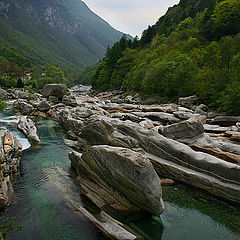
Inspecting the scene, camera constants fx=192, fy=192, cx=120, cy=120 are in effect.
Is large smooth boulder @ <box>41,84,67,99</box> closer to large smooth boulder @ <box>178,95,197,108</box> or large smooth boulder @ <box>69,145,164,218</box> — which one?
large smooth boulder @ <box>178,95,197,108</box>

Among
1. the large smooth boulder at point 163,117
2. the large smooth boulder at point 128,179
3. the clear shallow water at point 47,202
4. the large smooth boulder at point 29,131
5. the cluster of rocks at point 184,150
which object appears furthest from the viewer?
the large smooth boulder at point 163,117

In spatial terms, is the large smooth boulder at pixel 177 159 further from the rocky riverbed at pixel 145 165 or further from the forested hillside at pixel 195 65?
the forested hillside at pixel 195 65

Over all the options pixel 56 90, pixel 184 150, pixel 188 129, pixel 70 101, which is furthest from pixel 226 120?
pixel 56 90

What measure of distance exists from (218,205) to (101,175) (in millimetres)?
7001

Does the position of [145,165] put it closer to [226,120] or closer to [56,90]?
[226,120]

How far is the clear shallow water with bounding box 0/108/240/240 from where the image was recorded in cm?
872

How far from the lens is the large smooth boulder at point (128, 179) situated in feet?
30.3

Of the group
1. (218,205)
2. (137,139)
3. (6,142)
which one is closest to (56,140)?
(6,142)

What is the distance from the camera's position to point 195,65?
4291cm

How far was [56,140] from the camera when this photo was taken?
889 inches

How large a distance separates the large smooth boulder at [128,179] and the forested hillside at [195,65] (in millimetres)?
21614

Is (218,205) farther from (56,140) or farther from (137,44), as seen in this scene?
(137,44)

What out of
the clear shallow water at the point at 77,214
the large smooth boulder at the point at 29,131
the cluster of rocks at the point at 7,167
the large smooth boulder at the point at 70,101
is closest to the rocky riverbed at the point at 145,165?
the clear shallow water at the point at 77,214

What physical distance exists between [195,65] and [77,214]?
41828mm
